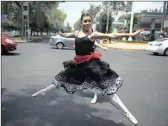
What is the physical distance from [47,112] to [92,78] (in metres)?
0.96

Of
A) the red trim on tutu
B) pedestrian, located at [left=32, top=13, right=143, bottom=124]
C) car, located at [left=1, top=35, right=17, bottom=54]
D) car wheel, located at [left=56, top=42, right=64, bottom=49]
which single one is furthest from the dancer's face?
car wheel, located at [left=56, top=42, right=64, bottom=49]

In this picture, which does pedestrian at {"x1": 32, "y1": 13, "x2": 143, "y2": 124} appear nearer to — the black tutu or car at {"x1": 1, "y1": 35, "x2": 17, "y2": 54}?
the black tutu

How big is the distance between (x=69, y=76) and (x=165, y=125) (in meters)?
1.46

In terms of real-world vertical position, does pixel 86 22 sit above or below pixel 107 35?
above

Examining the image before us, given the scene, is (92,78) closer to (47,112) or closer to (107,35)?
(107,35)

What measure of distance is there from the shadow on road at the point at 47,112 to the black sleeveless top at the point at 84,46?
3.09 ft

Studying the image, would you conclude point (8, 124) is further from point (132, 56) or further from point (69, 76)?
point (132, 56)

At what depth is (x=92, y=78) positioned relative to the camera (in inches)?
140

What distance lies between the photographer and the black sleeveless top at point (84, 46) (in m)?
3.42

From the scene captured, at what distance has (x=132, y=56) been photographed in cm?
1270

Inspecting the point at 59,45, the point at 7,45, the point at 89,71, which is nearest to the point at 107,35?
the point at 89,71

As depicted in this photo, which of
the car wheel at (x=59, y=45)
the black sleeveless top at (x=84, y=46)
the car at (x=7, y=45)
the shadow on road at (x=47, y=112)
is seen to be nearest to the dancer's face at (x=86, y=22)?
the black sleeveless top at (x=84, y=46)

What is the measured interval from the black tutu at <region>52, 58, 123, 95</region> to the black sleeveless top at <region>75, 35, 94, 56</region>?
131 millimetres

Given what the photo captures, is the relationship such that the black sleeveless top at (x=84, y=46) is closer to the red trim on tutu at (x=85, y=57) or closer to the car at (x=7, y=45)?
the red trim on tutu at (x=85, y=57)
